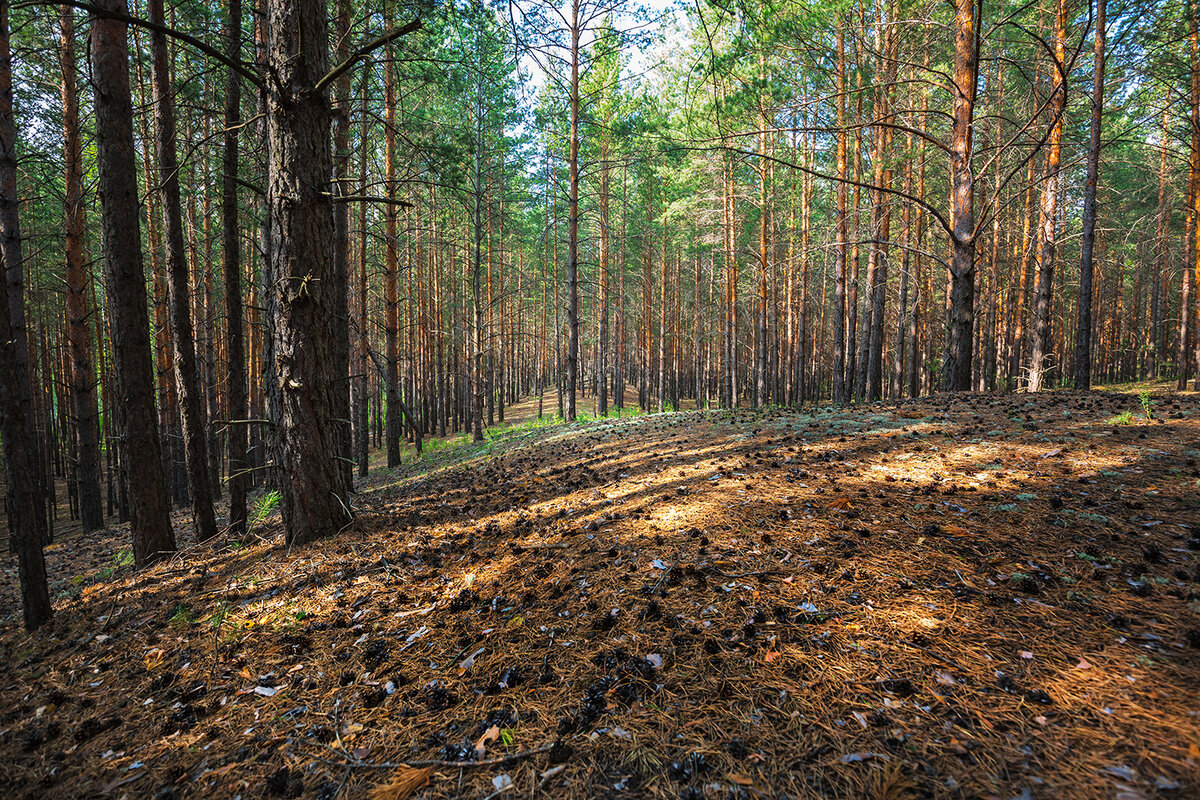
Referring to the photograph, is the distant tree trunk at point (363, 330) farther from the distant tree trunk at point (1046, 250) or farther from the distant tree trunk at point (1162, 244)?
the distant tree trunk at point (1162, 244)

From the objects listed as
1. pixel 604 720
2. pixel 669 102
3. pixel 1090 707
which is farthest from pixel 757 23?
pixel 669 102

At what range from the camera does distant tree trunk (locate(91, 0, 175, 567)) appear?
5.03 m

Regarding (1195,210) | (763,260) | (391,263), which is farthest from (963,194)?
(1195,210)

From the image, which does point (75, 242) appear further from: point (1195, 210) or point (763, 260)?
point (1195, 210)

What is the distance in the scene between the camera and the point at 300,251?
404 cm

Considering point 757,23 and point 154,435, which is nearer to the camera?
point 757,23

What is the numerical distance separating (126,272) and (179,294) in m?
0.86

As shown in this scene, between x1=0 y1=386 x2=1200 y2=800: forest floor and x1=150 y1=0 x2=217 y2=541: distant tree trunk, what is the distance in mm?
1808

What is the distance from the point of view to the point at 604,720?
6.43 ft

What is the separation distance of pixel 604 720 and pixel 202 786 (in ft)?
5.45

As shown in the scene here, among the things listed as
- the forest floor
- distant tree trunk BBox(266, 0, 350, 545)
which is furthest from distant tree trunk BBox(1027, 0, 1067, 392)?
distant tree trunk BBox(266, 0, 350, 545)

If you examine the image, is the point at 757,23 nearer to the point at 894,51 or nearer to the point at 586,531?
the point at 586,531

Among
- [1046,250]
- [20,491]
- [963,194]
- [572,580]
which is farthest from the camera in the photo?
[1046,250]

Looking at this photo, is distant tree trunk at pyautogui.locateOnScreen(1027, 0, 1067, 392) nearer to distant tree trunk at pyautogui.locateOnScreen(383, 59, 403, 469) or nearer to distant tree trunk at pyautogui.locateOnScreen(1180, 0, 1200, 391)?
distant tree trunk at pyautogui.locateOnScreen(1180, 0, 1200, 391)
